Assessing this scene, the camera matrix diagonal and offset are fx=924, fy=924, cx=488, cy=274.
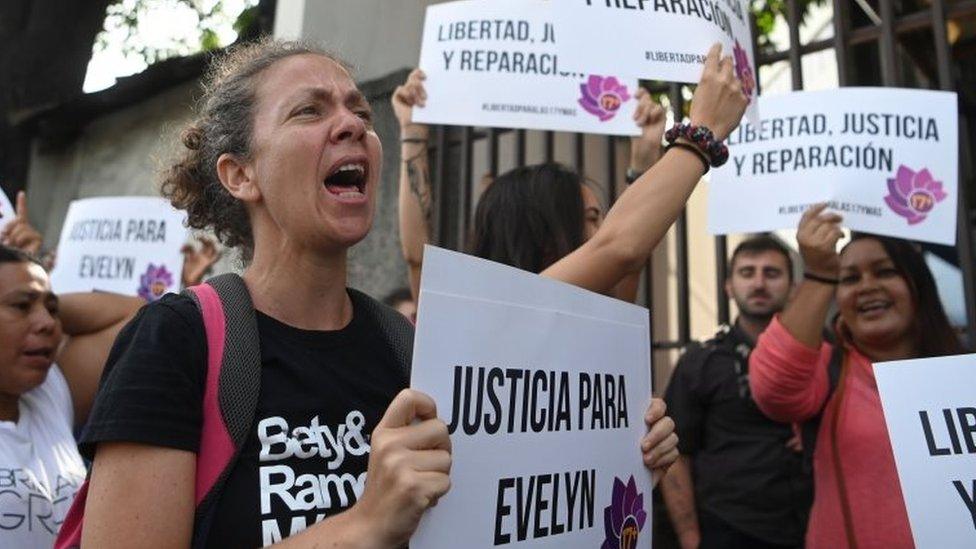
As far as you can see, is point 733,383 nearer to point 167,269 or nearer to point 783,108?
point 783,108

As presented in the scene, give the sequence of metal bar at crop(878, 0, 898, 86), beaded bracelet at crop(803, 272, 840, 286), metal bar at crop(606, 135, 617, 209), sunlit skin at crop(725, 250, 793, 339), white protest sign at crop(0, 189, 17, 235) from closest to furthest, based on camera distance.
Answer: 1. beaded bracelet at crop(803, 272, 840, 286)
2. metal bar at crop(878, 0, 898, 86)
3. sunlit skin at crop(725, 250, 793, 339)
4. white protest sign at crop(0, 189, 17, 235)
5. metal bar at crop(606, 135, 617, 209)

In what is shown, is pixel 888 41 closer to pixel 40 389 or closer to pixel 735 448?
pixel 735 448

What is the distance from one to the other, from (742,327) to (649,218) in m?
1.97

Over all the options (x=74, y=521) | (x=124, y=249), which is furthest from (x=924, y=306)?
(x=124, y=249)

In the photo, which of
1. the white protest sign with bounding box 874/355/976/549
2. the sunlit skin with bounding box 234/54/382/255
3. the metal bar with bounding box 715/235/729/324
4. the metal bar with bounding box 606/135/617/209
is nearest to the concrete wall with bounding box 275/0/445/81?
the metal bar with bounding box 606/135/617/209

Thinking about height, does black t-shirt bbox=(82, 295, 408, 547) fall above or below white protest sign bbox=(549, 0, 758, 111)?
below

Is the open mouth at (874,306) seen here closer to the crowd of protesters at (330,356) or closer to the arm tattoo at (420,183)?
the crowd of protesters at (330,356)

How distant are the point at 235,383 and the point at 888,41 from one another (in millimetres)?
3110

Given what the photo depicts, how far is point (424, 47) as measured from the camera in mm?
3467

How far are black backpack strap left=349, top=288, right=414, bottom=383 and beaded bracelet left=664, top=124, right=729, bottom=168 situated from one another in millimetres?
749

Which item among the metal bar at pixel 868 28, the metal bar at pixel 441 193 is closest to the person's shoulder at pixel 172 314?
the metal bar at pixel 868 28

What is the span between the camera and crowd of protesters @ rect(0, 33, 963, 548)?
4.19 ft

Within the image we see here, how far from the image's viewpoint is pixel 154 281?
14.6 feet

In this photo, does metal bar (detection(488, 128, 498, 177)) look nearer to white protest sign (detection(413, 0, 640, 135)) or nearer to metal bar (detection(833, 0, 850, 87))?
white protest sign (detection(413, 0, 640, 135))
